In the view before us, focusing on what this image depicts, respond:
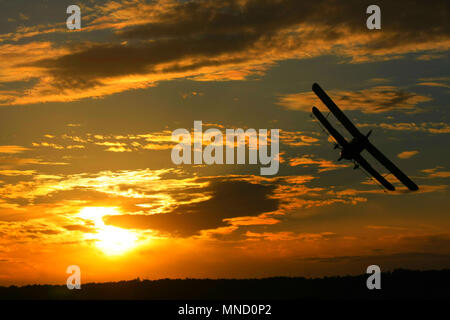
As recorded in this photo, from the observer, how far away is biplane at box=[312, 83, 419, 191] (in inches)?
2164

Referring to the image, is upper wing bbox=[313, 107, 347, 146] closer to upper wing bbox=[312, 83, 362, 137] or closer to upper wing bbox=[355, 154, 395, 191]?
upper wing bbox=[312, 83, 362, 137]

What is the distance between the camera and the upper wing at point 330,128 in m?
56.6

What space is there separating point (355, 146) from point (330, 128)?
4.95 meters

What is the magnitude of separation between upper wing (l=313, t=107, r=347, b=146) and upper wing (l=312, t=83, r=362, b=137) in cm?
130

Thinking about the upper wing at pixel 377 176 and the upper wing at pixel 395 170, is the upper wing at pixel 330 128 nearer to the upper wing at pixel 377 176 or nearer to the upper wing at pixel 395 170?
the upper wing at pixel 395 170

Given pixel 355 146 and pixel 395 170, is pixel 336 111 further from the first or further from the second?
pixel 395 170

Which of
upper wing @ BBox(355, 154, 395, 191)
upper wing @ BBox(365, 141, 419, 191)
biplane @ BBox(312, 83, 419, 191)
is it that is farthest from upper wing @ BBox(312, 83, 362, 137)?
upper wing @ BBox(355, 154, 395, 191)

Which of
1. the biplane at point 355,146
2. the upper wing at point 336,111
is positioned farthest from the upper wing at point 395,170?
the upper wing at point 336,111

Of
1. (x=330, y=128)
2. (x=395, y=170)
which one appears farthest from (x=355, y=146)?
(x=395, y=170)

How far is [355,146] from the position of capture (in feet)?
180
